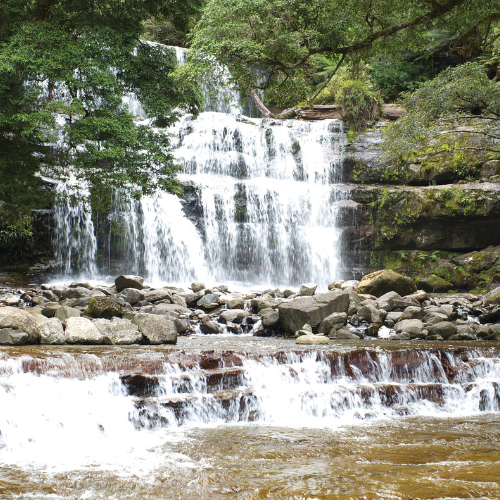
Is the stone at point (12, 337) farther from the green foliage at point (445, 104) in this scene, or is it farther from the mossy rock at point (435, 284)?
the mossy rock at point (435, 284)

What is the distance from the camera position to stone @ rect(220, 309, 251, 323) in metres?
10.9

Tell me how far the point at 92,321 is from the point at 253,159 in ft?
44.3

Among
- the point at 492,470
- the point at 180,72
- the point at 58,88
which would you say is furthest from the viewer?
the point at 180,72

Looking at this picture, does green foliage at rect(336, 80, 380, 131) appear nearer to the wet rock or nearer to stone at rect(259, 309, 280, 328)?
the wet rock

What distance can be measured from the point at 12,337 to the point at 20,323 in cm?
40

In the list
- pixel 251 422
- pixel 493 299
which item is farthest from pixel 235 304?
pixel 493 299

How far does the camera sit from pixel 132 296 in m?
11.6

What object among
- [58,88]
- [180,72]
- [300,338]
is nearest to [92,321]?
[300,338]

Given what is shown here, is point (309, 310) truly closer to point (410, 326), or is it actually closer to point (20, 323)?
point (410, 326)

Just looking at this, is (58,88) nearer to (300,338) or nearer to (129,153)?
(129,153)

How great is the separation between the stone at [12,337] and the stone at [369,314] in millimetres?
6934

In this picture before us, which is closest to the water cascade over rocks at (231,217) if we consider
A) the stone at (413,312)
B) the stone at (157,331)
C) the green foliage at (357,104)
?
the green foliage at (357,104)

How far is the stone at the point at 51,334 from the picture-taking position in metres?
7.49

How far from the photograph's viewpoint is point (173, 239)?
1728 cm
